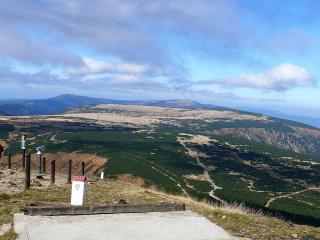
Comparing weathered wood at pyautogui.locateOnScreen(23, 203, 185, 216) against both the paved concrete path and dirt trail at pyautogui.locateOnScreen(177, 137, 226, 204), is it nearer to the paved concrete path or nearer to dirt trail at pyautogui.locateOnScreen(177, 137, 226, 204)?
the paved concrete path

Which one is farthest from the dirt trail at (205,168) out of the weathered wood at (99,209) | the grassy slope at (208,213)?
the weathered wood at (99,209)

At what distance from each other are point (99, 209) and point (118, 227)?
7.52 ft

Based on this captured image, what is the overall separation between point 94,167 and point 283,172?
5525 cm

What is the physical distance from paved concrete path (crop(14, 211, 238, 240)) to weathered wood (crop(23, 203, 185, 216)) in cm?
37

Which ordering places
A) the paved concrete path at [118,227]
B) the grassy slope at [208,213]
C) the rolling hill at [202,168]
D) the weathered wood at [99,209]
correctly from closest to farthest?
the paved concrete path at [118,227]
the weathered wood at [99,209]
the grassy slope at [208,213]
the rolling hill at [202,168]

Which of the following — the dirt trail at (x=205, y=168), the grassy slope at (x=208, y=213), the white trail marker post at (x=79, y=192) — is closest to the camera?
the grassy slope at (x=208, y=213)

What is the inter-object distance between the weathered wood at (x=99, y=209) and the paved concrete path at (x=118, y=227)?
37 centimetres

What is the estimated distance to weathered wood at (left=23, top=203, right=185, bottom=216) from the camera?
1767cm

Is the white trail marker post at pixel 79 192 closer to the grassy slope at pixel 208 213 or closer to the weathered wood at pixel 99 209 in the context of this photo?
→ the weathered wood at pixel 99 209

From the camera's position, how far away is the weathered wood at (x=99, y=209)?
17672 mm

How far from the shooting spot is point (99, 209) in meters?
18.4

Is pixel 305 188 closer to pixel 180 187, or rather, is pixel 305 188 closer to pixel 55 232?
pixel 180 187

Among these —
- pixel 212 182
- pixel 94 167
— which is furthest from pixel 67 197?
pixel 94 167

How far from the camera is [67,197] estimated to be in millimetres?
27594
